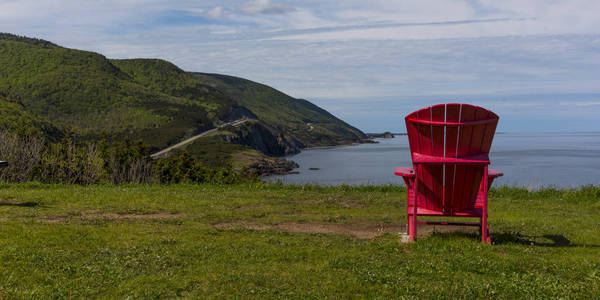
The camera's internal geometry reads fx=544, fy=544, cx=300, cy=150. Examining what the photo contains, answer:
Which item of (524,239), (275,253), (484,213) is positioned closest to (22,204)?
(275,253)

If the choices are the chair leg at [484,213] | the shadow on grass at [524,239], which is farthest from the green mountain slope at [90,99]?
the chair leg at [484,213]

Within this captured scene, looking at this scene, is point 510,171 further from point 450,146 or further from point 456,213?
point 450,146

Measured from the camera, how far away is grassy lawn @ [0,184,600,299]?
5.41m

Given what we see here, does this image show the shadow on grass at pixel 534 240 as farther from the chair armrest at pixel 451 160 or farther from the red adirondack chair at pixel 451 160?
the chair armrest at pixel 451 160

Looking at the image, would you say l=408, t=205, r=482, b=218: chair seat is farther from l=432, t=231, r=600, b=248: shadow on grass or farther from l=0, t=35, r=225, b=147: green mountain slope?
l=0, t=35, r=225, b=147: green mountain slope

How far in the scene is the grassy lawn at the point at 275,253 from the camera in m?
5.41

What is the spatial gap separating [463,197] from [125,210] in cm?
679

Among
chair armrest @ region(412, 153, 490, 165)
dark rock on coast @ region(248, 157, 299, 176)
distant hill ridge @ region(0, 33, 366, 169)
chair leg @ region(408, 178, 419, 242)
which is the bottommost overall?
dark rock on coast @ region(248, 157, 299, 176)

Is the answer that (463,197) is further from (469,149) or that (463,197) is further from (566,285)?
(566,285)

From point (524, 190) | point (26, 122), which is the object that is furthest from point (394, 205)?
point (26, 122)

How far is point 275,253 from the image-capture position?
695 centimetres

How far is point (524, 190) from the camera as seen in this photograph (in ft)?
48.8

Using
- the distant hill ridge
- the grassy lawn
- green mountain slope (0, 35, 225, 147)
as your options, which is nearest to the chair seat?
the grassy lawn

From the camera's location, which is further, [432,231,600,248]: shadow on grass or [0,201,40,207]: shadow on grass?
[0,201,40,207]: shadow on grass
